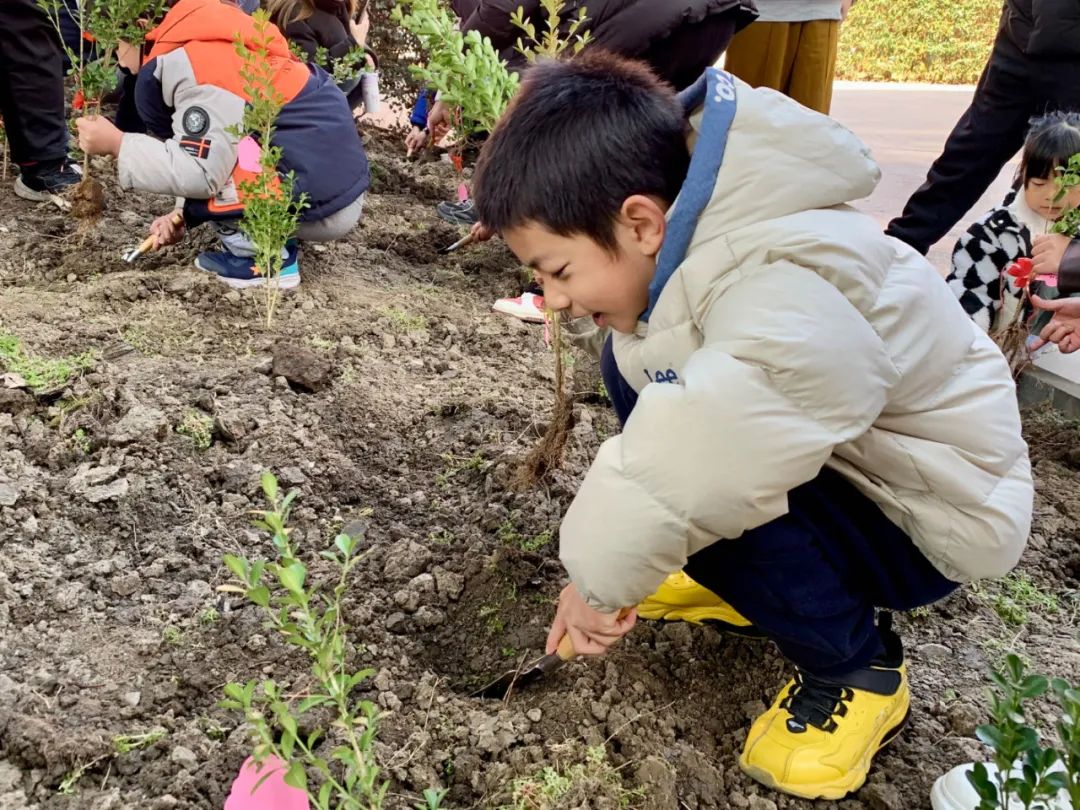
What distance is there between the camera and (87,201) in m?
3.52

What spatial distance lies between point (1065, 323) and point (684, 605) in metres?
1.31

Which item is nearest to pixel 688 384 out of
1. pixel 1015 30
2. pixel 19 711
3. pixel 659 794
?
pixel 659 794

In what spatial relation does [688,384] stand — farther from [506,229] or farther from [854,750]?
[854,750]

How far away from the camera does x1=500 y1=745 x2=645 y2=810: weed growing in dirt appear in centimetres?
144

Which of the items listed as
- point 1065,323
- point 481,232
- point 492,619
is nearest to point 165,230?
point 481,232

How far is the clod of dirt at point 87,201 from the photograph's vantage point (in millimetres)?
3504

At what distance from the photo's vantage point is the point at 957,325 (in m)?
1.47

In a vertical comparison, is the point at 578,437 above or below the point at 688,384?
below

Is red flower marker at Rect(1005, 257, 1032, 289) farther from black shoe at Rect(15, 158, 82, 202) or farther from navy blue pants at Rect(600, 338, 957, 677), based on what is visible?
black shoe at Rect(15, 158, 82, 202)

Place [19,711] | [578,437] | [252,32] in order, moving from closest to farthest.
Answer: [19,711] → [578,437] → [252,32]

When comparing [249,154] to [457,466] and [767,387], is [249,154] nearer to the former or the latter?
[457,466]

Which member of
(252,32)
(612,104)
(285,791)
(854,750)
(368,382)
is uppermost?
(612,104)

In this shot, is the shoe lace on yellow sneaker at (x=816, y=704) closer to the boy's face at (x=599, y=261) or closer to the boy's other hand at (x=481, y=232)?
the boy's face at (x=599, y=261)

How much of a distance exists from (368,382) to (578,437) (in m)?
0.68
